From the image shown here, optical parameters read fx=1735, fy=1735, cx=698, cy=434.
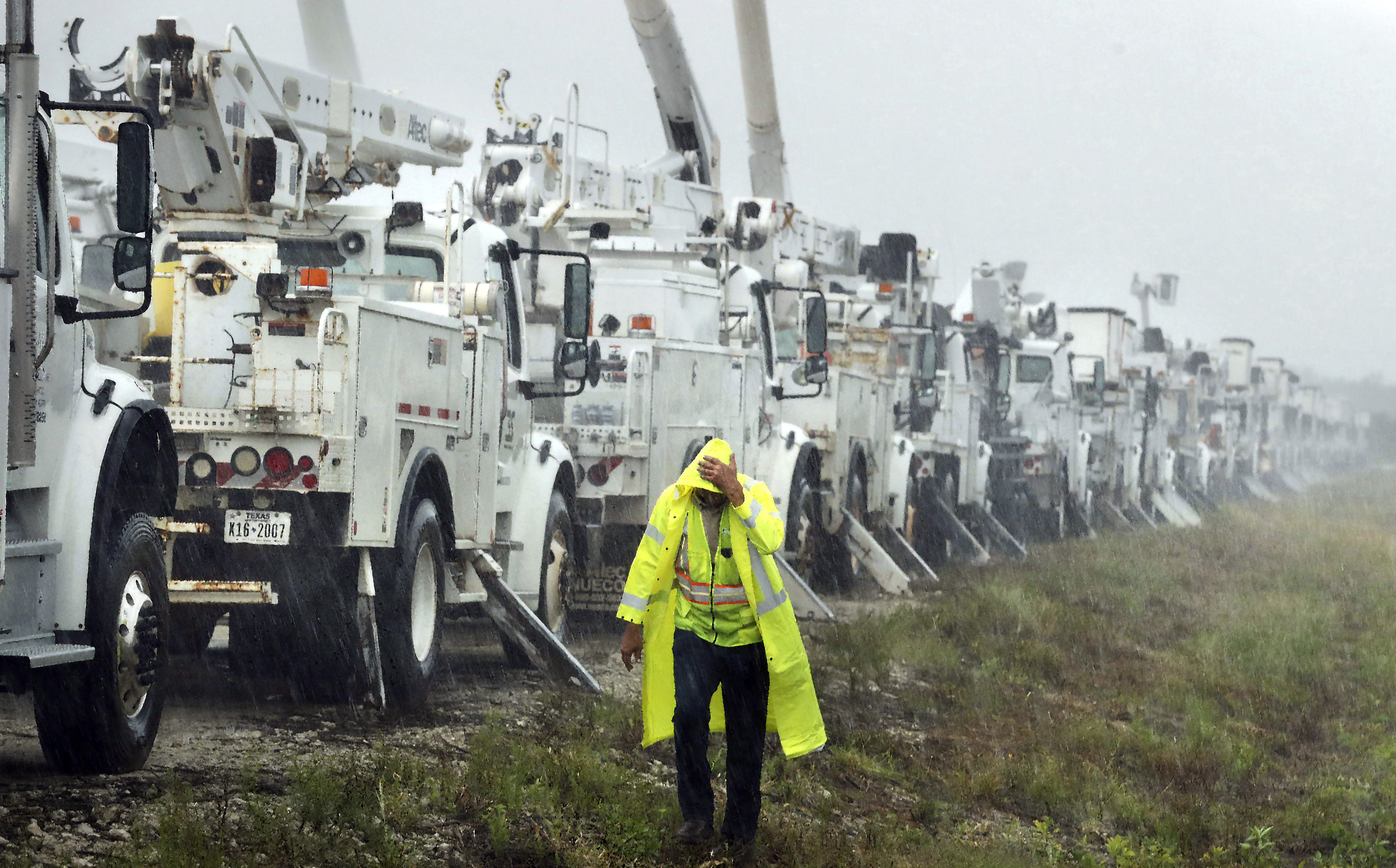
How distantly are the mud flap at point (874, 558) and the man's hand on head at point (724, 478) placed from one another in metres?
10.8

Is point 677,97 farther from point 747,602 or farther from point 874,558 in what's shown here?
point 747,602

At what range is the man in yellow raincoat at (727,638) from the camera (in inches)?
246

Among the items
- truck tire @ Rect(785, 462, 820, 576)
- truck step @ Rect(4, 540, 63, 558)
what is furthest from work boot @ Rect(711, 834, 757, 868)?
truck tire @ Rect(785, 462, 820, 576)

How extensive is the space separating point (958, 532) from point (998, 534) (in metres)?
1.97

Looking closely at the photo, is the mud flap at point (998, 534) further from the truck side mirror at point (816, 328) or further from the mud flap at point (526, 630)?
the mud flap at point (526, 630)

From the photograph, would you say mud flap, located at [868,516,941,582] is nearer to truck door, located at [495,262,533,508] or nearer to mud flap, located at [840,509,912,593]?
mud flap, located at [840,509,912,593]

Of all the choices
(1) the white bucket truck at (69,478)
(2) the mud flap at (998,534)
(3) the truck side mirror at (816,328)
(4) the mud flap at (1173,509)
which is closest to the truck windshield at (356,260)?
(1) the white bucket truck at (69,478)

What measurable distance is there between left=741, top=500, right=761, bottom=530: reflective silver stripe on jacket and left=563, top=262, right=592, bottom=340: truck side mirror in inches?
184

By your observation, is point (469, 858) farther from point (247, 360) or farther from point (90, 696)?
point (247, 360)

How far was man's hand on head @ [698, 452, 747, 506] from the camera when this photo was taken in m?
6.18

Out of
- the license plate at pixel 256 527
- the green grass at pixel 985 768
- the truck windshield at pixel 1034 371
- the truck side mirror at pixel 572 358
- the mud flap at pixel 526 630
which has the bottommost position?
the green grass at pixel 985 768

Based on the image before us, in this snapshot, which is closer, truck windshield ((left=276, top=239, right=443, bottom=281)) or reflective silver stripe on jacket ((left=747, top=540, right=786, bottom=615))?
reflective silver stripe on jacket ((left=747, top=540, right=786, bottom=615))

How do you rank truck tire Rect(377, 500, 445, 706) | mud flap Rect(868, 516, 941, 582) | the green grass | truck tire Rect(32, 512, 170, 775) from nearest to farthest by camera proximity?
truck tire Rect(32, 512, 170, 775), the green grass, truck tire Rect(377, 500, 445, 706), mud flap Rect(868, 516, 941, 582)

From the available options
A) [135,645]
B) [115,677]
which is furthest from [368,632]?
[115,677]
